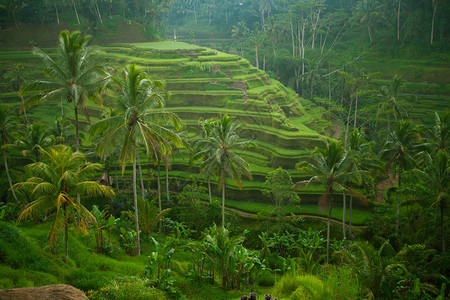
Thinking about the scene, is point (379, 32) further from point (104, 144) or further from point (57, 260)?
point (57, 260)

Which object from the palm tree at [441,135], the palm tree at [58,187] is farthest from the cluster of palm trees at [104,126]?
the palm tree at [441,135]

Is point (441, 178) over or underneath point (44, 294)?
underneath

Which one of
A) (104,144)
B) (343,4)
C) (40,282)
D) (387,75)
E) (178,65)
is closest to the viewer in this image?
(40,282)

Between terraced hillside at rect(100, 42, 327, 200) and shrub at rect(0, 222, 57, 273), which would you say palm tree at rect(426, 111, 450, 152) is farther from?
shrub at rect(0, 222, 57, 273)

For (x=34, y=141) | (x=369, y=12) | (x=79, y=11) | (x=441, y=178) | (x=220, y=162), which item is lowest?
(x=441, y=178)

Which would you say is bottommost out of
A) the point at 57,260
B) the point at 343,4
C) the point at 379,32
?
the point at 57,260

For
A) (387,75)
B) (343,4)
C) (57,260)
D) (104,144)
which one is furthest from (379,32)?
(57,260)

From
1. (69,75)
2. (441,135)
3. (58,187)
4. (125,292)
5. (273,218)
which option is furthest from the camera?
(273,218)

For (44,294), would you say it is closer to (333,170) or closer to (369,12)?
(333,170)

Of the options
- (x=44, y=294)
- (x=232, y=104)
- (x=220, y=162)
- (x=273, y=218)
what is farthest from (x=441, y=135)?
(x=44, y=294)
